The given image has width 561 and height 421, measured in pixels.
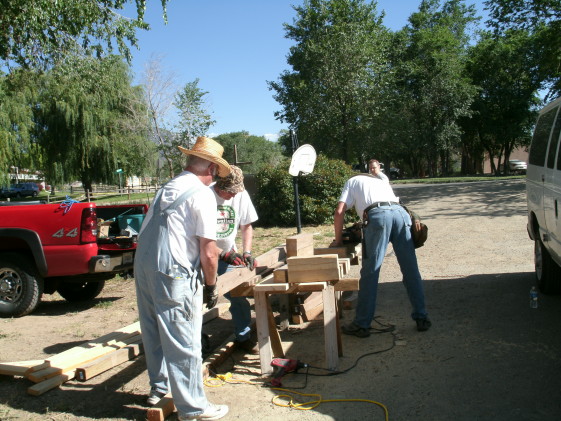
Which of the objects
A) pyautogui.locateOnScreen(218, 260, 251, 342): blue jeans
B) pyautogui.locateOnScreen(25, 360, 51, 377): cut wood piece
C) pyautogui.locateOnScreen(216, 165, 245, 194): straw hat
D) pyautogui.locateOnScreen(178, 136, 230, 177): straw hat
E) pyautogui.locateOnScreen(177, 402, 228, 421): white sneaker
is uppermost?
pyautogui.locateOnScreen(178, 136, 230, 177): straw hat

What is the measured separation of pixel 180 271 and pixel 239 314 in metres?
1.66

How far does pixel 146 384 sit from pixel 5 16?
888 cm

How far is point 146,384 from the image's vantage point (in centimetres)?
456

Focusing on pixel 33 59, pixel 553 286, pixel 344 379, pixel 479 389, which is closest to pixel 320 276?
pixel 344 379

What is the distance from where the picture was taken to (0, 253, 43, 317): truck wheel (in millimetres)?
6777

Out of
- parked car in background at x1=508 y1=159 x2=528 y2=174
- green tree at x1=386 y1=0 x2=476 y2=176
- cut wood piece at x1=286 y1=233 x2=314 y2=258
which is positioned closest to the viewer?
cut wood piece at x1=286 y1=233 x2=314 y2=258

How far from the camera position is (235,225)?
502cm

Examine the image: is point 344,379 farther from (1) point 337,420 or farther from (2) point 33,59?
(2) point 33,59

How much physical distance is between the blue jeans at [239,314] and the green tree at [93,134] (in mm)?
26646

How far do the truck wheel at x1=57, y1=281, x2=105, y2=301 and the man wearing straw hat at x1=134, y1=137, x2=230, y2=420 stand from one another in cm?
469

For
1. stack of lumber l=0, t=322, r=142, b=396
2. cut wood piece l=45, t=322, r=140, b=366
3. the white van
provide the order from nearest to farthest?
stack of lumber l=0, t=322, r=142, b=396
cut wood piece l=45, t=322, r=140, b=366
the white van

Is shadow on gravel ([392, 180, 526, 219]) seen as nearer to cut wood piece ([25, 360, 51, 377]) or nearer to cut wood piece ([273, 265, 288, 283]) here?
cut wood piece ([273, 265, 288, 283])

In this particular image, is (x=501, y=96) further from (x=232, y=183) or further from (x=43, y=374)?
(x=43, y=374)

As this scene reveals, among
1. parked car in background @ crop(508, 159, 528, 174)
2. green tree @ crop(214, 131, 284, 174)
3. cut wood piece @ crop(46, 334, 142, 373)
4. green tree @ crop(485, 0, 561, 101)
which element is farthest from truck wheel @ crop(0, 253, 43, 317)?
green tree @ crop(214, 131, 284, 174)
